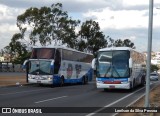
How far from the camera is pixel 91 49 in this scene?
83250 mm

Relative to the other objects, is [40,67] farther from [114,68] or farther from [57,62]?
[114,68]

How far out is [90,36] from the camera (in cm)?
8331

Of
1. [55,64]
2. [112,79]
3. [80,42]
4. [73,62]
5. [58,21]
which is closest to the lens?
[112,79]

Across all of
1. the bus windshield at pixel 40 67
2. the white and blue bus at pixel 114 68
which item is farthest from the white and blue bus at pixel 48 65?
the white and blue bus at pixel 114 68

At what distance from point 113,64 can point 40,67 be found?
7891 mm

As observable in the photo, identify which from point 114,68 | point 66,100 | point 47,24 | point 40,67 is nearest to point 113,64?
point 114,68

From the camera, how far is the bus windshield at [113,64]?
29281 mm

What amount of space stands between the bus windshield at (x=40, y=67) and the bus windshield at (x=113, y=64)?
646 centimetres

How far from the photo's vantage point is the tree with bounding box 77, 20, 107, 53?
81.8 m

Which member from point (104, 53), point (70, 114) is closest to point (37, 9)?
point (104, 53)

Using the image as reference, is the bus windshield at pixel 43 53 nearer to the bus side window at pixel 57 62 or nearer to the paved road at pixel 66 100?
the bus side window at pixel 57 62

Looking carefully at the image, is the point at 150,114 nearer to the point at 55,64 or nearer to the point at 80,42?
the point at 55,64

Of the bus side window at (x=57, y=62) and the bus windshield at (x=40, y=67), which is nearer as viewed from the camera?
the bus windshield at (x=40, y=67)

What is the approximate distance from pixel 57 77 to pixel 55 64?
120 centimetres
